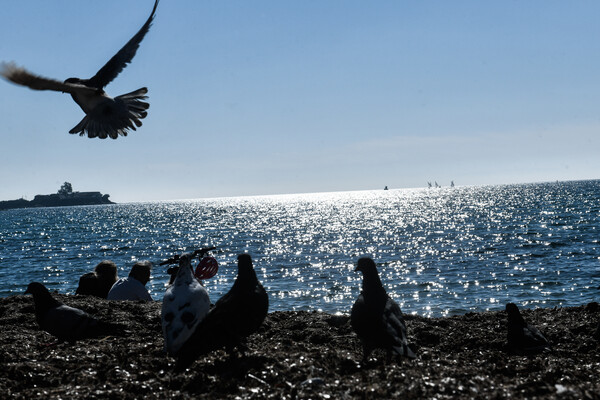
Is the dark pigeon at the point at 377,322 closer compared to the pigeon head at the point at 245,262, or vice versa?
the dark pigeon at the point at 377,322

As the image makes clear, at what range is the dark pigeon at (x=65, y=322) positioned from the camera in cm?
909

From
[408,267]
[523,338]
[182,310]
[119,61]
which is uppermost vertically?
[119,61]

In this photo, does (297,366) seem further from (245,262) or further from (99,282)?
(99,282)

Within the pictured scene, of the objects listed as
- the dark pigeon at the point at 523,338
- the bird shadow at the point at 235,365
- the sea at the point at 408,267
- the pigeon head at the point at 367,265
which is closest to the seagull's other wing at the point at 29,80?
the bird shadow at the point at 235,365

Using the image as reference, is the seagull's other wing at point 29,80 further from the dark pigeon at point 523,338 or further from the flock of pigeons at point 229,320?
the dark pigeon at point 523,338

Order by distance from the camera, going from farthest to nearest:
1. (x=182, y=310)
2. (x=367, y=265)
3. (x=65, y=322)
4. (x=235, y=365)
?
(x=367, y=265) → (x=65, y=322) → (x=182, y=310) → (x=235, y=365)

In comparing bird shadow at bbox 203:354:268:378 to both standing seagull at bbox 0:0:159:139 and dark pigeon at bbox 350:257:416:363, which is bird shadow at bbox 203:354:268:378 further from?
standing seagull at bbox 0:0:159:139

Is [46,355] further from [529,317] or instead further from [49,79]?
[529,317]

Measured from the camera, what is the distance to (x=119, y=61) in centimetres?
970

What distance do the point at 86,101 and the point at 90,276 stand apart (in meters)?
6.74

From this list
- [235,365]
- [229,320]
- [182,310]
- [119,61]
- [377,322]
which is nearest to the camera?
[235,365]

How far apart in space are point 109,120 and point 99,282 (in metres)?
6.26

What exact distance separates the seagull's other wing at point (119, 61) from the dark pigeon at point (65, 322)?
3929 mm

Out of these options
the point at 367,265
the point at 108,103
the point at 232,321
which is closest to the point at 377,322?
the point at 367,265
